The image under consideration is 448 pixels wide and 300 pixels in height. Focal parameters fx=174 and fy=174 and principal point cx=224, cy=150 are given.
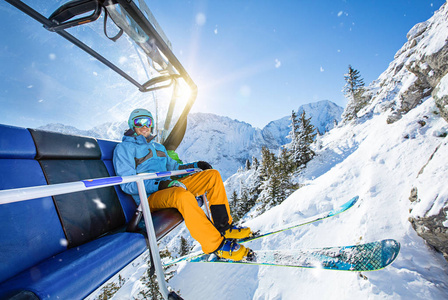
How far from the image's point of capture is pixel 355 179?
6.46 metres

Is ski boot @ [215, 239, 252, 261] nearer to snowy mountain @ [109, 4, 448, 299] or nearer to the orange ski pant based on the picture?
the orange ski pant

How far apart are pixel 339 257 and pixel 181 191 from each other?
226 cm

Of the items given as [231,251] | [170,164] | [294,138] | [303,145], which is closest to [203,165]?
[170,164]

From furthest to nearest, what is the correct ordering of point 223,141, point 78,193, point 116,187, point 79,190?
1. point 223,141
2. point 116,187
3. point 78,193
4. point 79,190

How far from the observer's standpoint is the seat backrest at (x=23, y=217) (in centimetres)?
140

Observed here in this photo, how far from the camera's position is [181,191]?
2260mm

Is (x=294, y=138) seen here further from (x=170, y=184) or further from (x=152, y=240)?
(x=152, y=240)

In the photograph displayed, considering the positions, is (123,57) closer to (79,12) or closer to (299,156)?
(79,12)

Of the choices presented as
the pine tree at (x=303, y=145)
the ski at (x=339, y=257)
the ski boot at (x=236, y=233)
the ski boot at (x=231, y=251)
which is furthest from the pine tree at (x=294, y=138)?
the ski boot at (x=231, y=251)

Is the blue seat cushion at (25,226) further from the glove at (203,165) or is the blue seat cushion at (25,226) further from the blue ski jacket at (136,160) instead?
the glove at (203,165)

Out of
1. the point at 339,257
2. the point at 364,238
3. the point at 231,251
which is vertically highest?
the point at 231,251

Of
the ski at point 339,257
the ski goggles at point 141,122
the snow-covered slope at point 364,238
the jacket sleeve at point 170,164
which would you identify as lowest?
the snow-covered slope at point 364,238

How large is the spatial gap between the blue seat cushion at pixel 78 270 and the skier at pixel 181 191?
25.1 inches

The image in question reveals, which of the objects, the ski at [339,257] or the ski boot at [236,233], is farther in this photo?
the ski boot at [236,233]
